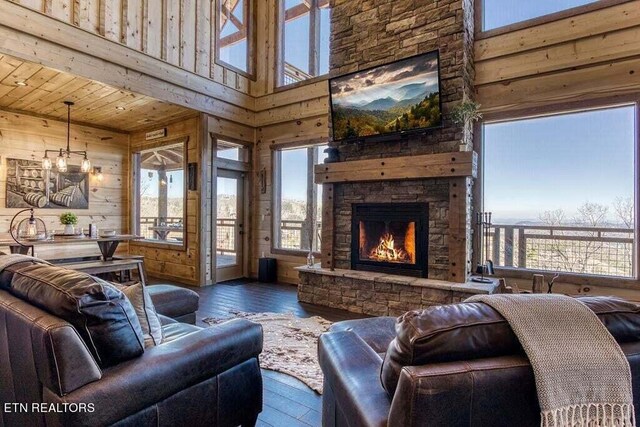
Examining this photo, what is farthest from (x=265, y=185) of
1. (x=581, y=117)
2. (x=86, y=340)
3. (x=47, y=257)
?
(x=86, y=340)

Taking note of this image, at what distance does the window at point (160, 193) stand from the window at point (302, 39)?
2.38m

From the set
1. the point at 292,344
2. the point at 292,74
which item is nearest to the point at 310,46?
the point at 292,74

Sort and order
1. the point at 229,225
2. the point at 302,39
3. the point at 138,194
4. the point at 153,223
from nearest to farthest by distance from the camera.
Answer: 1. the point at 302,39
2. the point at 229,225
3. the point at 153,223
4. the point at 138,194

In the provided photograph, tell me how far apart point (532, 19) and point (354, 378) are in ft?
15.2

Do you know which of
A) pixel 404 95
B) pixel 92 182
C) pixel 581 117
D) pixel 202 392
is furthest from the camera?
pixel 92 182

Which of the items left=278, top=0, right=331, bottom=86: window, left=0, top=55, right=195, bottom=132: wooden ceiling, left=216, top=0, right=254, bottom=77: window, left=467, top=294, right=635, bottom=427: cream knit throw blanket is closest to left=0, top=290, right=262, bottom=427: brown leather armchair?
left=467, top=294, right=635, bottom=427: cream knit throw blanket

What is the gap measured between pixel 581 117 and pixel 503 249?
168 cm

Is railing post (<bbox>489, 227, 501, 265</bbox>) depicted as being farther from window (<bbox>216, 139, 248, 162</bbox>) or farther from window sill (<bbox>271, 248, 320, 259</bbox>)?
window (<bbox>216, 139, 248, 162</bbox>)

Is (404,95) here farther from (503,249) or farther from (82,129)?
(82,129)

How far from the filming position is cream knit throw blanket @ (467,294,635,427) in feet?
2.95

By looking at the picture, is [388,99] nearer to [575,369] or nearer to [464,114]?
[464,114]

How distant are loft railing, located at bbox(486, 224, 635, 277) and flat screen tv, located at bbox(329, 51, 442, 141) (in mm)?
1662

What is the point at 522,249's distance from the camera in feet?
13.6

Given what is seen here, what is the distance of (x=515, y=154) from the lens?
13.6 ft
